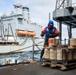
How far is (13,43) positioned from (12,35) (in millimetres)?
5159

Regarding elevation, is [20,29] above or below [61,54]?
above

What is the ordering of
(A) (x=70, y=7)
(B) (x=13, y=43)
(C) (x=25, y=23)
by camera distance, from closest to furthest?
(A) (x=70, y=7)
(B) (x=13, y=43)
(C) (x=25, y=23)

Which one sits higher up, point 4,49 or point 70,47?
point 70,47

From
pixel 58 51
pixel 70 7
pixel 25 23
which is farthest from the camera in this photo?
pixel 25 23

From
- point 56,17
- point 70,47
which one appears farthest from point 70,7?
point 70,47

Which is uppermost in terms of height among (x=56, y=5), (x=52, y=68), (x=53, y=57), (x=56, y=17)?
(x=56, y=5)

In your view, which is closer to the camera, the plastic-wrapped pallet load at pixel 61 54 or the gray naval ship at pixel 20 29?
the plastic-wrapped pallet load at pixel 61 54

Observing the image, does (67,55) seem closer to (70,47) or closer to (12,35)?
(70,47)

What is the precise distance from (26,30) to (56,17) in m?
38.1

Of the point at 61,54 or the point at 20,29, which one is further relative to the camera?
the point at 20,29

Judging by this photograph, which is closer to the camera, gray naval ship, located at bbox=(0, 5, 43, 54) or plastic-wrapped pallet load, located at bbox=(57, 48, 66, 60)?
plastic-wrapped pallet load, located at bbox=(57, 48, 66, 60)

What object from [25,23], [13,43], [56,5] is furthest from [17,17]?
[56,5]

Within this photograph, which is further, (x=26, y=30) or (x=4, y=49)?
(x=26, y=30)

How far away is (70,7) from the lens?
11305mm
